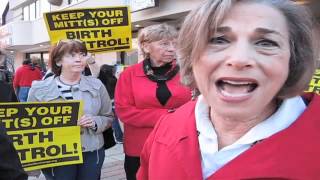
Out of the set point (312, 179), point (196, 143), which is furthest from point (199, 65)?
point (312, 179)

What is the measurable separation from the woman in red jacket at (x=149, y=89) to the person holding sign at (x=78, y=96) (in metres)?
0.20

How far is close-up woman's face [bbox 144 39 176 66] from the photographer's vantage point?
339 centimetres

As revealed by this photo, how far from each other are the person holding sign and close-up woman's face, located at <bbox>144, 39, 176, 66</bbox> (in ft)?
1.77

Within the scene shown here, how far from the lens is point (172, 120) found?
63.9 inches

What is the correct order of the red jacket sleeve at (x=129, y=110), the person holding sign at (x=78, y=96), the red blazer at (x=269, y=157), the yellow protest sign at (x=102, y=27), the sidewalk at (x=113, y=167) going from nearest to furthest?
the red blazer at (x=269, y=157), the red jacket sleeve at (x=129, y=110), the person holding sign at (x=78, y=96), the yellow protest sign at (x=102, y=27), the sidewalk at (x=113, y=167)

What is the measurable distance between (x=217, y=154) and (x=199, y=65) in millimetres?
297

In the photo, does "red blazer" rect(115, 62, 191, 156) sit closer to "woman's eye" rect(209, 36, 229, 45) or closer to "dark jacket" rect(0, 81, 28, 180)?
"dark jacket" rect(0, 81, 28, 180)

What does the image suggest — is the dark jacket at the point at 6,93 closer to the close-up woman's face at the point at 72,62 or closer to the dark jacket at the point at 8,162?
the close-up woman's face at the point at 72,62

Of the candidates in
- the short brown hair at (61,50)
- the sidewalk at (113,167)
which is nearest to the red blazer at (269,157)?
the short brown hair at (61,50)

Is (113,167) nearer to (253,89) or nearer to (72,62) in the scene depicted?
(72,62)

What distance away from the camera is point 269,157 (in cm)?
121

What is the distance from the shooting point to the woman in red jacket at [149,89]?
3.34 meters

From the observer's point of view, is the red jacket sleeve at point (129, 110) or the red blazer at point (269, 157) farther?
the red jacket sleeve at point (129, 110)

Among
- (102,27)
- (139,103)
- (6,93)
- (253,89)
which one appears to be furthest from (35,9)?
(253,89)
